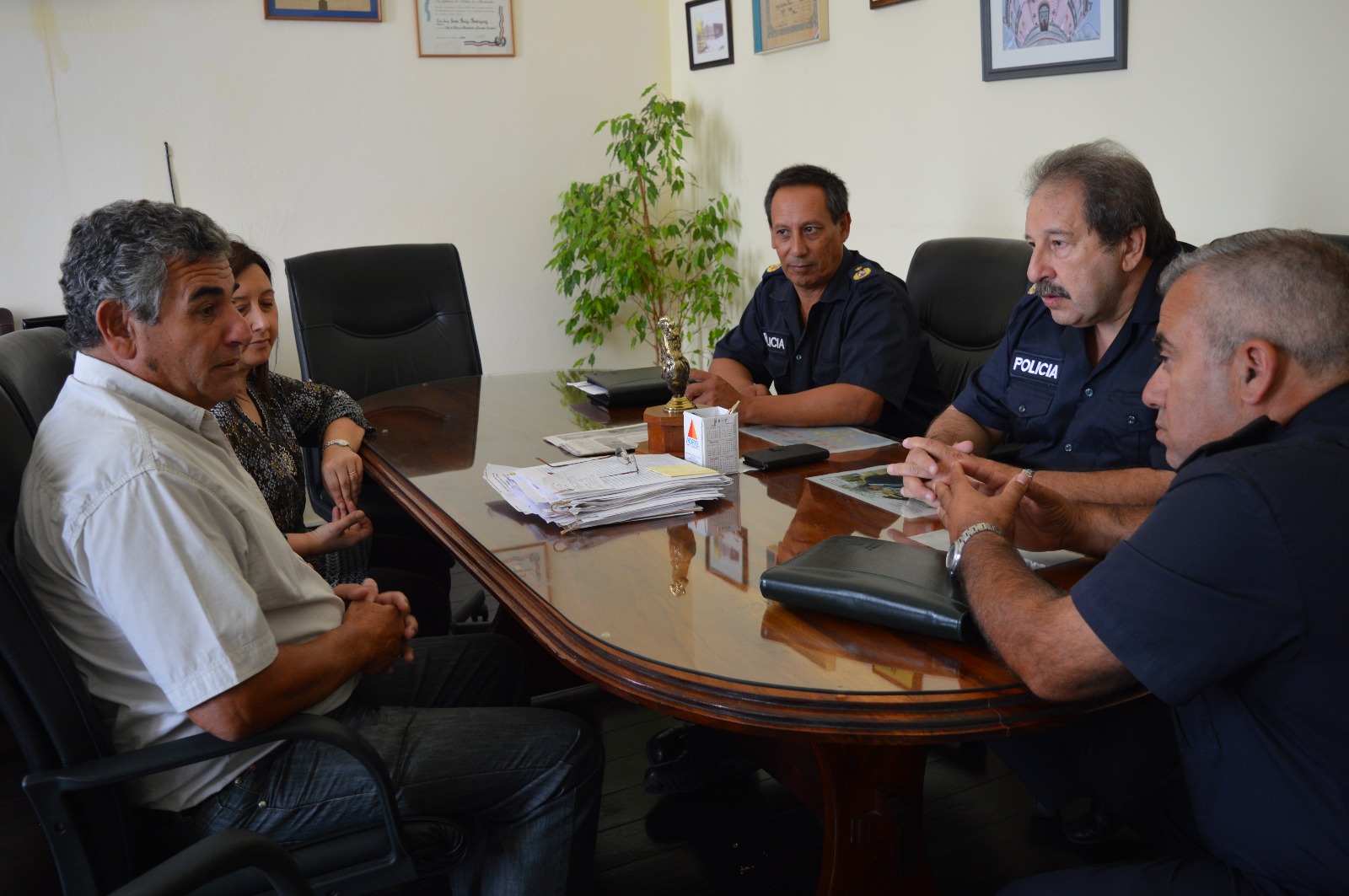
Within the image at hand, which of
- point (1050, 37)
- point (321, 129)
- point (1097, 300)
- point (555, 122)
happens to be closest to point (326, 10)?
point (321, 129)

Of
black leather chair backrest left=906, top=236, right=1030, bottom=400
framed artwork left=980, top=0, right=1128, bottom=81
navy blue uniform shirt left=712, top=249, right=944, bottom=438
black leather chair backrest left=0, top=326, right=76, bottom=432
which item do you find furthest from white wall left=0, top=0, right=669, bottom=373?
black leather chair backrest left=0, top=326, right=76, bottom=432

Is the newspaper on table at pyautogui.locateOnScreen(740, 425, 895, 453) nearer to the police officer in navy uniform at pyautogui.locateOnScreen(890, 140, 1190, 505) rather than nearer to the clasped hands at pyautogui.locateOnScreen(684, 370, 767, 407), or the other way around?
the clasped hands at pyautogui.locateOnScreen(684, 370, 767, 407)

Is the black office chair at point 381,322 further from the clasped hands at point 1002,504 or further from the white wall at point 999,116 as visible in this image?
the clasped hands at point 1002,504

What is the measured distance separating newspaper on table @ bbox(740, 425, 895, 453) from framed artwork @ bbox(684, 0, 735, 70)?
8.09 ft

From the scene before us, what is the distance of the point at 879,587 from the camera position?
1198mm

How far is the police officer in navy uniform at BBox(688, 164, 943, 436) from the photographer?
2367mm

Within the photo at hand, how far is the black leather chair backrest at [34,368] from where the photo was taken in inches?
56.6

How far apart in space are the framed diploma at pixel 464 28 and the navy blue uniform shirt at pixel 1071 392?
2.92m

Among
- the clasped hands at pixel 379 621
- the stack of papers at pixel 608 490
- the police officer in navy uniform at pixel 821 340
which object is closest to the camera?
the clasped hands at pixel 379 621

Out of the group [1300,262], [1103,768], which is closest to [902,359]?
[1103,768]

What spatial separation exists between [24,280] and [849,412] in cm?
314

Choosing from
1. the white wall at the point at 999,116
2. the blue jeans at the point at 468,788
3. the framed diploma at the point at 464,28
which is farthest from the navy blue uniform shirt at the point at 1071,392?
the framed diploma at the point at 464,28

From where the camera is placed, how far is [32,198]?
3758mm

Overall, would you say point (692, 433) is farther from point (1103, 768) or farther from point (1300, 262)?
point (1300, 262)
